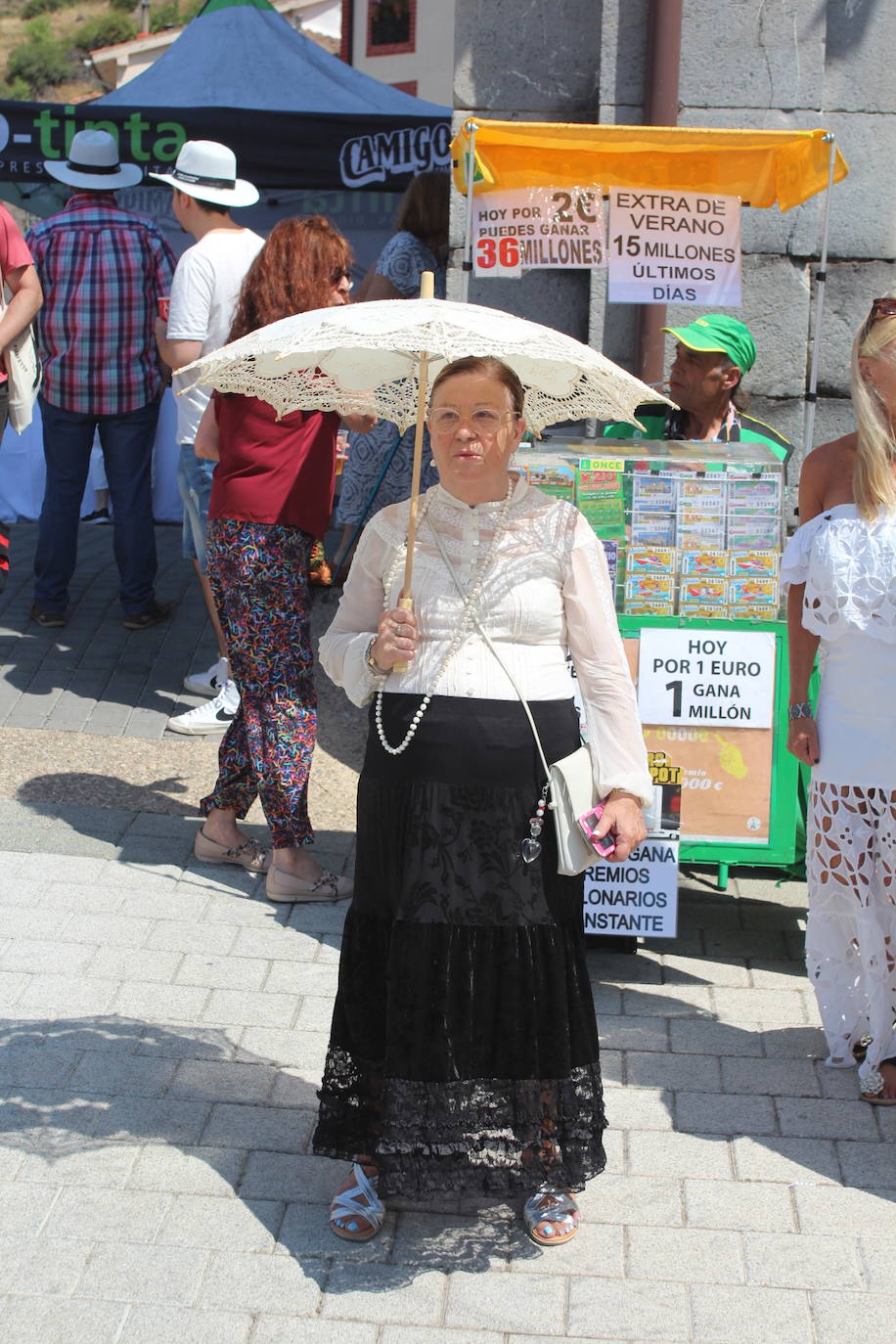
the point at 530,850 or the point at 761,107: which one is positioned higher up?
the point at 761,107

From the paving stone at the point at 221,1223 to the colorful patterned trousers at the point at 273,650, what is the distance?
175cm

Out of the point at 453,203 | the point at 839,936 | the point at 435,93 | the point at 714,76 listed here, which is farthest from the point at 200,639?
the point at 435,93

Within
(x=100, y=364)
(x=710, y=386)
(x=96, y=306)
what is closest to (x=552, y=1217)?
(x=710, y=386)

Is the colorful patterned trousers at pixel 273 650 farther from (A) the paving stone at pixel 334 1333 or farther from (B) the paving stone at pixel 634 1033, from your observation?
(A) the paving stone at pixel 334 1333

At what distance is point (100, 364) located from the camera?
24.7ft

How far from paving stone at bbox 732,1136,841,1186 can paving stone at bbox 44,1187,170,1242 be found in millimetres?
1343

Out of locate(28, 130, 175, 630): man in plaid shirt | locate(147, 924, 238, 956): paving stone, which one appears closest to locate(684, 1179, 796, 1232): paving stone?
locate(147, 924, 238, 956): paving stone

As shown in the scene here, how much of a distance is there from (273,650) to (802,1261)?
252cm

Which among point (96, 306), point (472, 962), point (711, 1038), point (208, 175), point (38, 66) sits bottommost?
point (711, 1038)

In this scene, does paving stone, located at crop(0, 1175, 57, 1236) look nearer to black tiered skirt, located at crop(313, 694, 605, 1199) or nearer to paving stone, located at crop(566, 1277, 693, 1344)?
black tiered skirt, located at crop(313, 694, 605, 1199)

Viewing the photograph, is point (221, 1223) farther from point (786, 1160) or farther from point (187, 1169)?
point (786, 1160)

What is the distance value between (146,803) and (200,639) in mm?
1772

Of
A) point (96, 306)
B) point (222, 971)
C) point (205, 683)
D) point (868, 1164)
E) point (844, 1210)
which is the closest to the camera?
point (844, 1210)

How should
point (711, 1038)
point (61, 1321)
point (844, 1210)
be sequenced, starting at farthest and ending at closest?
1. point (711, 1038)
2. point (844, 1210)
3. point (61, 1321)
